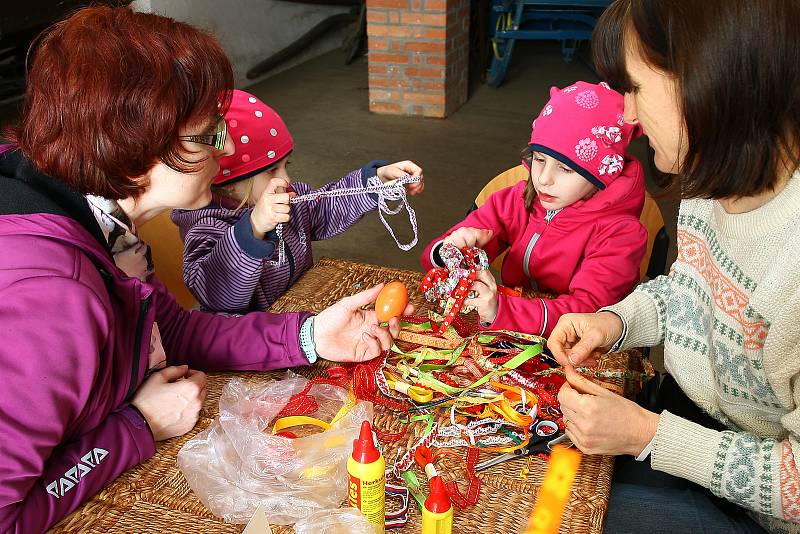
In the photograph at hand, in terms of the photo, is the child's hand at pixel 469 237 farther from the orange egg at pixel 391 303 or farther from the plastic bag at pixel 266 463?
the plastic bag at pixel 266 463

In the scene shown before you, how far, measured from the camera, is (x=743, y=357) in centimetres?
132

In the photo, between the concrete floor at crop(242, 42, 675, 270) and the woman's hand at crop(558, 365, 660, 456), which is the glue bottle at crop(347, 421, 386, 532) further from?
the concrete floor at crop(242, 42, 675, 270)

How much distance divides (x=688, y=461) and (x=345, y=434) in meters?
→ 0.62

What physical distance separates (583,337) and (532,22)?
20.0 ft

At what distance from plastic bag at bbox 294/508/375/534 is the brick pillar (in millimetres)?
5075

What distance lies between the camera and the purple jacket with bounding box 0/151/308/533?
1.05m

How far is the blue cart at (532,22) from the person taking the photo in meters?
6.47

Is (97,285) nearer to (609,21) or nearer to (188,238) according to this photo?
(188,238)

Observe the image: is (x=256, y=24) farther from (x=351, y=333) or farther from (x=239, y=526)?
(x=239, y=526)

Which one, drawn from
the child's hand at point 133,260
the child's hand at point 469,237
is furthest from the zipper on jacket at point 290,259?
the child's hand at point 133,260

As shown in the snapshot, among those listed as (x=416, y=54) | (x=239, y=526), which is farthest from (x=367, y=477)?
(x=416, y=54)

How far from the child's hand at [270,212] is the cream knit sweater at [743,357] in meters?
0.93

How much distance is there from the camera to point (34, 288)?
1.07 m

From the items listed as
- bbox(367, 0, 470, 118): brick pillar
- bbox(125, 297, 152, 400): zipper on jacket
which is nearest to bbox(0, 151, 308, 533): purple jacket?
bbox(125, 297, 152, 400): zipper on jacket
